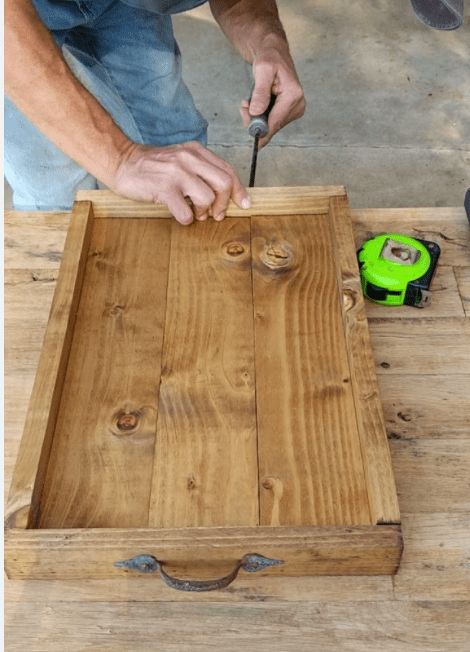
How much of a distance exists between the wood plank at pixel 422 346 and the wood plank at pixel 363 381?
0.23 feet

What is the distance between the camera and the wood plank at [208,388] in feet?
2.95

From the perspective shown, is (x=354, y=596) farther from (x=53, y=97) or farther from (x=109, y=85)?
(x=109, y=85)

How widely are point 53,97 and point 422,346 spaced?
60 cm

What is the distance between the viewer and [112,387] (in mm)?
1018

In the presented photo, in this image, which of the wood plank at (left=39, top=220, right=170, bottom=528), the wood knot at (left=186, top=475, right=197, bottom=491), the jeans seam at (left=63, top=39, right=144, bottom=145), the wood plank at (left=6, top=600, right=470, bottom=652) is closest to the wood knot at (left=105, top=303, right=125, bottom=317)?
the wood plank at (left=39, top=220, right=170, bottom=528)

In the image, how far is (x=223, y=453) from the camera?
37.0 inches

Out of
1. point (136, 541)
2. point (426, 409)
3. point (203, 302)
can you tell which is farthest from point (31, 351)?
point (426, 409)

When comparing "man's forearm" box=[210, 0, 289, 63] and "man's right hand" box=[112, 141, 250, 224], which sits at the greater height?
"man's forearm" box=[210, 0, 289, 63]

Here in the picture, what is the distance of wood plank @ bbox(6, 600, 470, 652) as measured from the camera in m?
0.83

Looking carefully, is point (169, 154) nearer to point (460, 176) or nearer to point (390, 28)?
point (460, 176)

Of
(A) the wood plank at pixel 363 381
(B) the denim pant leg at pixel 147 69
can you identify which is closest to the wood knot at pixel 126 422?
(A) the wood plank at pixel 363 381

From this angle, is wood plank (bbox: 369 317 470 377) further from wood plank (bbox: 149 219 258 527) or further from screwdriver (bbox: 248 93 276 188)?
screwdriver (bbox: 248 93 276 188)

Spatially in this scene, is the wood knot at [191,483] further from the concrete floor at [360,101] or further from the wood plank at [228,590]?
the concrete floor at [360,101]

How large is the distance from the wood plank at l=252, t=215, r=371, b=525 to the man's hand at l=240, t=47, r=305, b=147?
7.8 inches
